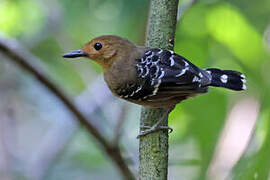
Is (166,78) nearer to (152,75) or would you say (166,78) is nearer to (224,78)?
(152,75)

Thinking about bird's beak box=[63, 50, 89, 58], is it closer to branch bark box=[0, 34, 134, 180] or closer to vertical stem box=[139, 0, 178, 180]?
branch bark box=[0, 34, 134, 180]

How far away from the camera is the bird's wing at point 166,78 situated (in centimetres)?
346

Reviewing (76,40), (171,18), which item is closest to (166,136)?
(171,18)

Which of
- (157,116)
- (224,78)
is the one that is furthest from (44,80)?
(224,78)

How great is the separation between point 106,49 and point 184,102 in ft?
2.90

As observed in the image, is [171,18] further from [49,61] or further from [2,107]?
[2,107]

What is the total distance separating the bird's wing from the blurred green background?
10cm

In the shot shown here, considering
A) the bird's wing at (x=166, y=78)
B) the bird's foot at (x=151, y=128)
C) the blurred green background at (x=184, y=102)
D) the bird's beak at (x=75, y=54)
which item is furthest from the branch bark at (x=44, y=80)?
the bird's foot at (x=151, y=128)

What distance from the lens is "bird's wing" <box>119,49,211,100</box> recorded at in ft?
11.4

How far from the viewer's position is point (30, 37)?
5.70 meters

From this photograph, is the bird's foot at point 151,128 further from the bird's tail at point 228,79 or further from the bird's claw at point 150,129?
the bird's tail at point 228,79

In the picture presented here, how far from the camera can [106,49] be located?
386 centimetres

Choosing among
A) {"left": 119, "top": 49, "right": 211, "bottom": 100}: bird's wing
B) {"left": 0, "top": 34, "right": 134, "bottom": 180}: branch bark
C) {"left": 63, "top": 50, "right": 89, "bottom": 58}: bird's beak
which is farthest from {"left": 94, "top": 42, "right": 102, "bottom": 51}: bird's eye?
{"left": 0, "top": 34, "right": 134, "bottom": 180}: branch bark

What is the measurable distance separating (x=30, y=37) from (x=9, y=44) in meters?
1.69
